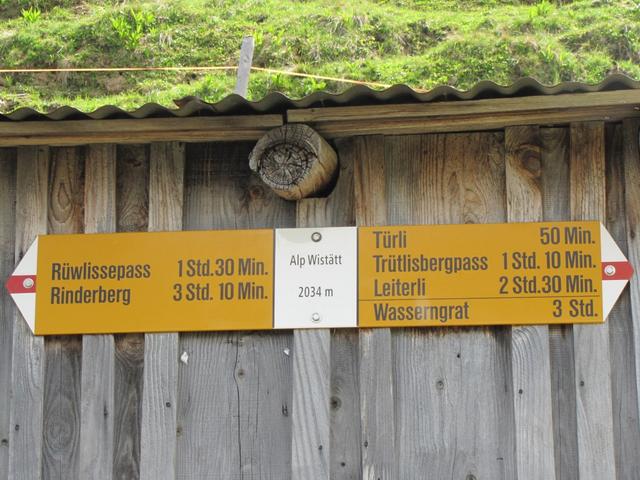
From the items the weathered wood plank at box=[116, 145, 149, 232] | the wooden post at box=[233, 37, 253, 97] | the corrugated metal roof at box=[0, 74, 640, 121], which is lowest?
the weathered wood plank at box=[116, 145, 149, 232]

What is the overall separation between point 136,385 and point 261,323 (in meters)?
0.76

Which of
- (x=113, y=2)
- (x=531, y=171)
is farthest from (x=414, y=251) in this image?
(x=113, y=2)

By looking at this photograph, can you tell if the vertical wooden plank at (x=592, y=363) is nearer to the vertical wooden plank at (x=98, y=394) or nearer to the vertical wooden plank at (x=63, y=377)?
the vertical wooden plank at (x=98, y=394)

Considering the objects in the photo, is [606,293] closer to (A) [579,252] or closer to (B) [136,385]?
(A) [579,252]

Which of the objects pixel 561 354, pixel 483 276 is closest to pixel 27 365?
pixel 483 276

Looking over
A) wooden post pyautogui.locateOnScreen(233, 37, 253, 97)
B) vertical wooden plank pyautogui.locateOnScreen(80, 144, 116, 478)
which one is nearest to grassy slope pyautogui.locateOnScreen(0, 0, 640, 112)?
wooden post pyautogui.locateOnScreen(233, 37, 253, 97)

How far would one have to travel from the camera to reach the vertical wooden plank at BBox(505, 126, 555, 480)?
17.0ft

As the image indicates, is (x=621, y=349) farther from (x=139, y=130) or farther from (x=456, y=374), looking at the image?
(x=139, y=130)

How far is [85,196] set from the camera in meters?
5.82

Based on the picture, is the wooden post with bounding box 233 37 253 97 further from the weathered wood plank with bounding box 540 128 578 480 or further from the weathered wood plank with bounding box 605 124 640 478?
the weathered wood plank with bounding box 605 124 640 478

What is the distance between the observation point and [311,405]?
212 inches

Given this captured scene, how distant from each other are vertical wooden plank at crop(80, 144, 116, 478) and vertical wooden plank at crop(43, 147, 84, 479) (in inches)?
4.2

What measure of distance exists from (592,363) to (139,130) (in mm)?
2649

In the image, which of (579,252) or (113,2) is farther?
(113,2)
